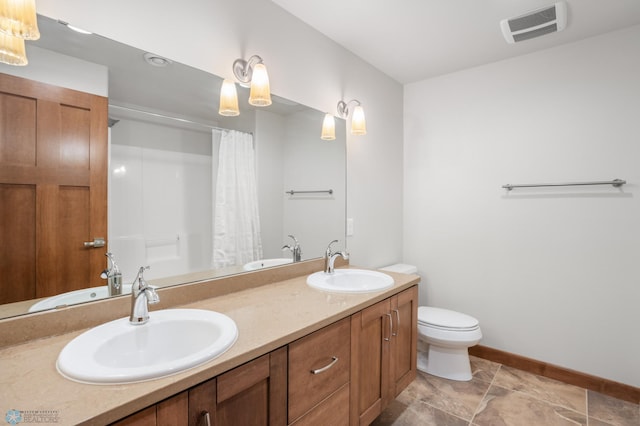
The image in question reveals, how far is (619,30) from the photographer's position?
2031 mm

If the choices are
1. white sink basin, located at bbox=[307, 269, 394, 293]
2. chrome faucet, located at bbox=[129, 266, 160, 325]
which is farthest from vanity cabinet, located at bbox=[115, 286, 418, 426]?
chrome faucet, located at bbox=[129, 266, 160, 325]

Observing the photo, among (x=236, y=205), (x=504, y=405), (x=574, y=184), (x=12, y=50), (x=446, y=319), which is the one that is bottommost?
(x=504, y=405)

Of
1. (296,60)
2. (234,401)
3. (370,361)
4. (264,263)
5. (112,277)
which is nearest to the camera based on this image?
(234,401)

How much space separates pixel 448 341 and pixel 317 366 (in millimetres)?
1379

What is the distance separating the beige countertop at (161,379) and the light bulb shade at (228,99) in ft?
2.92

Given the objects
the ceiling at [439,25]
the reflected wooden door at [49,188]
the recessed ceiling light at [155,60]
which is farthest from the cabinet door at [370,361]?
the ceiling at [439,25]

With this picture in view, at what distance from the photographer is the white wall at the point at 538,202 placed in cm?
204

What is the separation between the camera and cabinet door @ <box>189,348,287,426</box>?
80cm

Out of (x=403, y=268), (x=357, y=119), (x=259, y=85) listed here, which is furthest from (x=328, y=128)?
(x=403, y=268)

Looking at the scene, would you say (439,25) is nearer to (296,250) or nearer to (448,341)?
(296,250)

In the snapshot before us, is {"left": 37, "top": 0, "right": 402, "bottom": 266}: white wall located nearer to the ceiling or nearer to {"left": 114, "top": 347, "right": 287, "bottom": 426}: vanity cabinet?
the ceiling

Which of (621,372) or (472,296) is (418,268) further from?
(621,372)

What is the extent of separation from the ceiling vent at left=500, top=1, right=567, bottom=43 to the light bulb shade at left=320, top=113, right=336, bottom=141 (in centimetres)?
118

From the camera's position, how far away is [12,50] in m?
0.94
